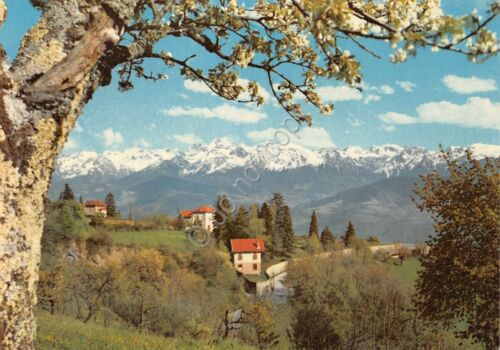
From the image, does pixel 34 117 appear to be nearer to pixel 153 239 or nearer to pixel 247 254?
pixel 247 254

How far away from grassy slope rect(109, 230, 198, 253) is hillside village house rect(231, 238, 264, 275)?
11970 millimetres

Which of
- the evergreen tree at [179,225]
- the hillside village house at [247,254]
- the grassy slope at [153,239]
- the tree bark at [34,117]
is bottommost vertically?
the hillside village house at [247,254]

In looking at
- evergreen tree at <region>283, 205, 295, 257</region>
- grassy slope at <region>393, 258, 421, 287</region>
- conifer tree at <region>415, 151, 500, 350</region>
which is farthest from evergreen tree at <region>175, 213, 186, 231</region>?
conifer tree at <region>415, 151, 500, 350</region>

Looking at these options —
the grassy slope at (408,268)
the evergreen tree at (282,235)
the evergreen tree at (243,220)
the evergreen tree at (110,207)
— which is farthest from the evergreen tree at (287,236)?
the evergreen tree at (110,207)

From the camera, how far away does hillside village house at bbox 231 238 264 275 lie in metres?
126

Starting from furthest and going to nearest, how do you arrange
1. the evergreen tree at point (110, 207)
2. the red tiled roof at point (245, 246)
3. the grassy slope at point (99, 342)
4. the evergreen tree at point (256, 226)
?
1. the evergreen tree at point (110, 207)
2. the evergreen tree at point (256, 226)
3. the red tiled roof at point (245, 246)
4. the grassy slope at point (99, 342)

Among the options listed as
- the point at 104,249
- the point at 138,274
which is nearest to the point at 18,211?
the point at 138,274

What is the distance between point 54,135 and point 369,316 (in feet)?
103

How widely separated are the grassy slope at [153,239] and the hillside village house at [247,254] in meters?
12.0

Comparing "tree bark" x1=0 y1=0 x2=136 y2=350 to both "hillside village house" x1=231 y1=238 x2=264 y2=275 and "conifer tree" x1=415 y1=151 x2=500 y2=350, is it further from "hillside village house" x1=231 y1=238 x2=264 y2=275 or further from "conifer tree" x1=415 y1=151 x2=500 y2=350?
"hillside village house" x1=231 y1=238 x2=264 y2=275

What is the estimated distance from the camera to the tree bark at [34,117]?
14.6 feet

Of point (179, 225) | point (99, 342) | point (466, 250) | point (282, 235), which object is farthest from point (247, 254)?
point (99, 342)

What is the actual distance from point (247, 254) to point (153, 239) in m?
26.4

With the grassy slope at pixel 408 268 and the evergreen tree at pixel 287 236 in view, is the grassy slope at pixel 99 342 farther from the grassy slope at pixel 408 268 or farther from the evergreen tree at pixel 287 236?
the evergreen tree at pixel 287 236
